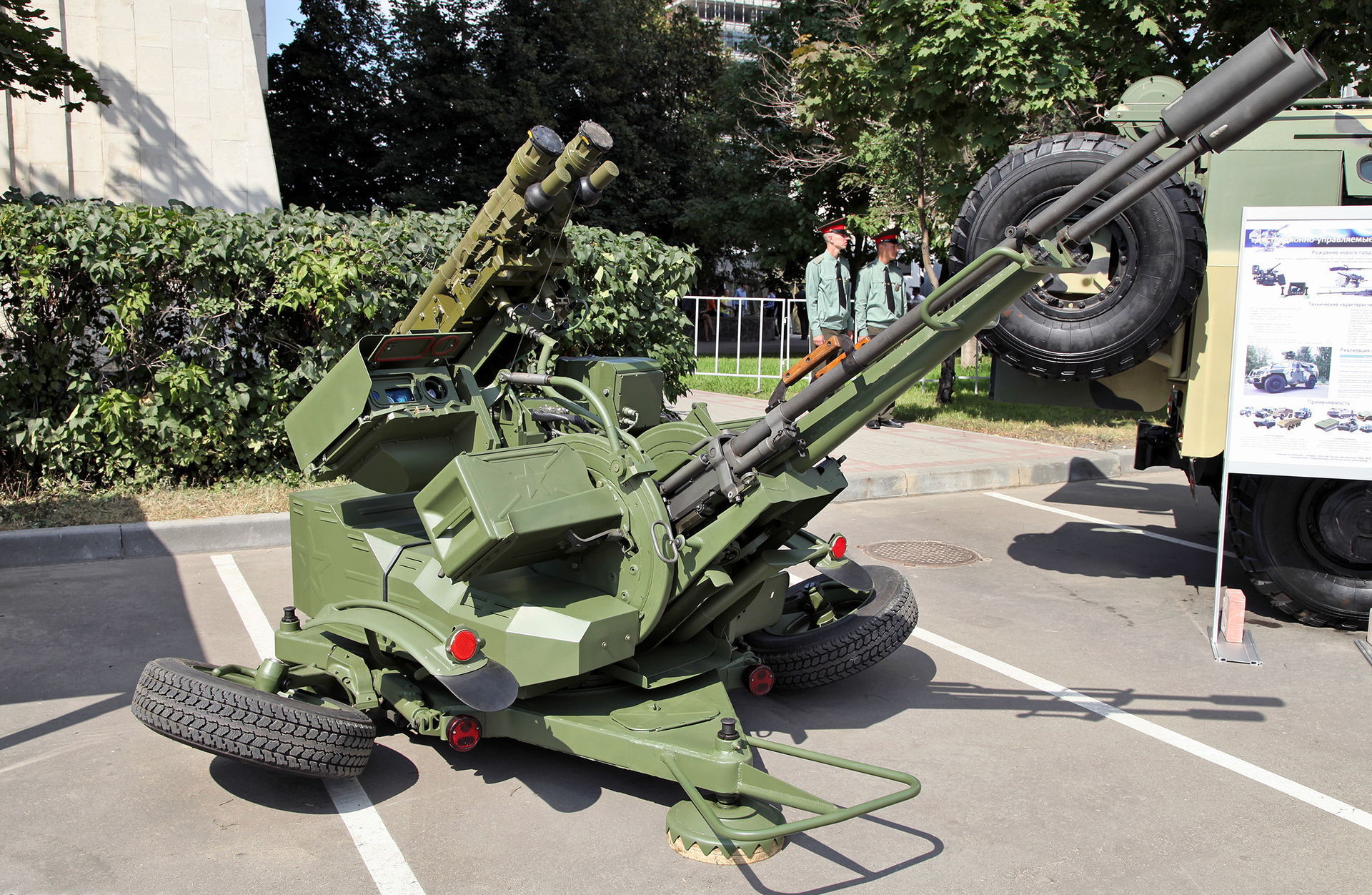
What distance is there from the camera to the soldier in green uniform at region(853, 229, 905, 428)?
11219mm

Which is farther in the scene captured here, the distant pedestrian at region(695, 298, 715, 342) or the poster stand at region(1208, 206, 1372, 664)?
the distant pedestrian at region(695, 298, 715, 342)

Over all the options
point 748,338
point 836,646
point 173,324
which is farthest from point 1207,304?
point 748,338

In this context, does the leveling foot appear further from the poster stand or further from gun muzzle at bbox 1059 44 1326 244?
the poster stand

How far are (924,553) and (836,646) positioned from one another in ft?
10.2

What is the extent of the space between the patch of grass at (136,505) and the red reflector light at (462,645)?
4.60 m

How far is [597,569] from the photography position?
12.9 feet

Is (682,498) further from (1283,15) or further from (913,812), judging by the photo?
(1283,15)

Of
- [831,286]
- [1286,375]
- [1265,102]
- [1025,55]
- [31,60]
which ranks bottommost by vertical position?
[1286,375]

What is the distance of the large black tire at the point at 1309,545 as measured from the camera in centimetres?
593

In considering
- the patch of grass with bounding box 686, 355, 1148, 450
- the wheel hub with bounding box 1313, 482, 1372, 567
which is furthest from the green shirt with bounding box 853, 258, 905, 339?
the wheel hub with bounding box 1313, 482, 1372, 567

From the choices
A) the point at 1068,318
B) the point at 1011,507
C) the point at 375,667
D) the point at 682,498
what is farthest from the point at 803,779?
the point at 1011,507

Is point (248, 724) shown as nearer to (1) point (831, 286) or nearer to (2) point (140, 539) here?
(2) point (140, 539)

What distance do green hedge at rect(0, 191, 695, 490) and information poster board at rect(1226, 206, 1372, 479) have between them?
5.85 m

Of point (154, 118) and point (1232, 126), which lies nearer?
point (1232, 126)
